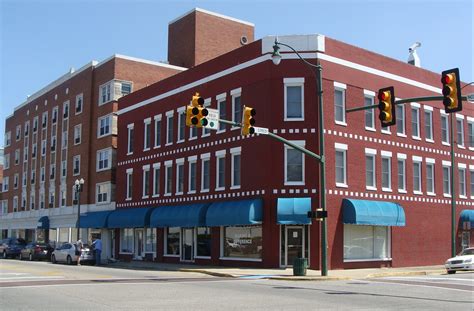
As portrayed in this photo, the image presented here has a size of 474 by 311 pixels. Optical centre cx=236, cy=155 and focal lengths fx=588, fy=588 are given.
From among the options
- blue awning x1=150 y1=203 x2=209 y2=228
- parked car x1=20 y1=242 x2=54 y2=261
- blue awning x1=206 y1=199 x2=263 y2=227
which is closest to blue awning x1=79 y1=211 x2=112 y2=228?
parked car x1=20 y1=242 x2=54 y2=261

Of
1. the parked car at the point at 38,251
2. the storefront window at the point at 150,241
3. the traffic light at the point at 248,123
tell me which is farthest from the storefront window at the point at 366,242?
the parked car at the point at 38,251

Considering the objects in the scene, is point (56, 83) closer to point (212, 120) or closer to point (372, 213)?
point (372, 213)

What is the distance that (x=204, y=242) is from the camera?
36469 millimetres

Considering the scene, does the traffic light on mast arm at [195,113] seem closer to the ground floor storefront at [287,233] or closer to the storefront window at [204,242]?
the ground floor storefront at [287,233]

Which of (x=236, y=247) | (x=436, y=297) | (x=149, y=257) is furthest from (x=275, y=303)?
(x=149, y=257)

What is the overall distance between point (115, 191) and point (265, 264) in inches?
803

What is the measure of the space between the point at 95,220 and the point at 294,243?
21878mm

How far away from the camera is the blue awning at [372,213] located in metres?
31.3

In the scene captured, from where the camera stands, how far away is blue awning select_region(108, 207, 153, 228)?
134 ft

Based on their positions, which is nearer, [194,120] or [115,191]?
[194,120]

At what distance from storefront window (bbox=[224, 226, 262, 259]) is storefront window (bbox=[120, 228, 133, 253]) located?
12497 millimetres

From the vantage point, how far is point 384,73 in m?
35.6

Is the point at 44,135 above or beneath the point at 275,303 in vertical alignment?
above

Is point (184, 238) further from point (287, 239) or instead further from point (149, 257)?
point (287, 239)
